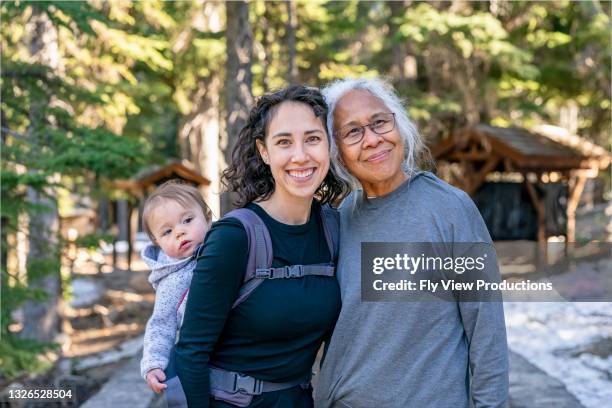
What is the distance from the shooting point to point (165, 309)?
2.42 m

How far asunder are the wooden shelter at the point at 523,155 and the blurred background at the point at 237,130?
0.15 feet

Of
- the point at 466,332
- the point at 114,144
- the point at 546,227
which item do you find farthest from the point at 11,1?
the point at 546,227

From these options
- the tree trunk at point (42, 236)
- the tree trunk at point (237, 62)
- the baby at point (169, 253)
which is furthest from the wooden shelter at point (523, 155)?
the baby at point (169, 253)

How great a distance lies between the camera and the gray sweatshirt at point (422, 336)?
2.10 metres

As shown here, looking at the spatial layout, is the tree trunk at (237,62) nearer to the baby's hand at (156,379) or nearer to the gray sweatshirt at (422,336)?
the baby's hand at (156,379)

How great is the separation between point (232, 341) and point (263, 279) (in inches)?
9.7

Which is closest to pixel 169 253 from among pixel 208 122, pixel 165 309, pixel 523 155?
pixel 165 309

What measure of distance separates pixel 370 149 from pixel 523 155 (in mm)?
9618

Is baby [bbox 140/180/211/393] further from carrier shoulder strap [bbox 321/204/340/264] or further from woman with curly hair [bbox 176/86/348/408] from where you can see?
carrier shoulder strap [bbox 321/204/340/264]

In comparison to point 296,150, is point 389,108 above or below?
above

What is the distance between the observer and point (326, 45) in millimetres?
13469

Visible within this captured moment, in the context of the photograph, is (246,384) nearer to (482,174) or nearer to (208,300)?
(208,300)

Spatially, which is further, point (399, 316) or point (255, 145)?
point (255, 145)

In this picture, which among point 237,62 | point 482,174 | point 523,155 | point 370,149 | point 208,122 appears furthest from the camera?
point 208,122
